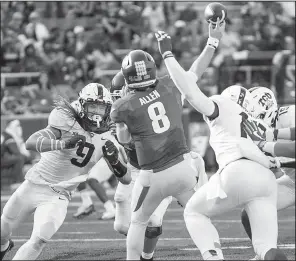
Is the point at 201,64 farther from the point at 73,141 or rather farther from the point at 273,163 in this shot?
the point at 73,141

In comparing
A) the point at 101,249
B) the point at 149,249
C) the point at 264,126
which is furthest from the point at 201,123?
the point at 264,126

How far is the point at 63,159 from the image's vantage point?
690 centimetres

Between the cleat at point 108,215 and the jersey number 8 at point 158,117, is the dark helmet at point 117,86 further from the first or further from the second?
the cleat at point 108,215

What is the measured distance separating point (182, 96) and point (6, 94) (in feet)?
29.0

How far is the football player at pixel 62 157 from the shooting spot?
6648 mm

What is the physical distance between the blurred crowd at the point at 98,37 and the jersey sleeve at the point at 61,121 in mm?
7992

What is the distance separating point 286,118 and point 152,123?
4.69 feet

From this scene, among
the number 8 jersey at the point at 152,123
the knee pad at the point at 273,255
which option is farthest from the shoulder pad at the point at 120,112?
the knee pad at the point at 273,255

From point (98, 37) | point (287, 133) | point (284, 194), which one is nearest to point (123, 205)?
point (284, 194)

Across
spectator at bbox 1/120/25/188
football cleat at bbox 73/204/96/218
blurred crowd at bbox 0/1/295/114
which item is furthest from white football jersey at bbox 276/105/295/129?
blurred crowd at bbox 0/1/295/114

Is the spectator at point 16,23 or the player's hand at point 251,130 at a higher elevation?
the player's hand at point 251,130

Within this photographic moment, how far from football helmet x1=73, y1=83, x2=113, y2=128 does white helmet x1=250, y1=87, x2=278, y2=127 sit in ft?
3.88

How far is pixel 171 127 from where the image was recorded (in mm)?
6297

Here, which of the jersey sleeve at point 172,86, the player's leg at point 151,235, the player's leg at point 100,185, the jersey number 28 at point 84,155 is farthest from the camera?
the player's leg at point 100,185
